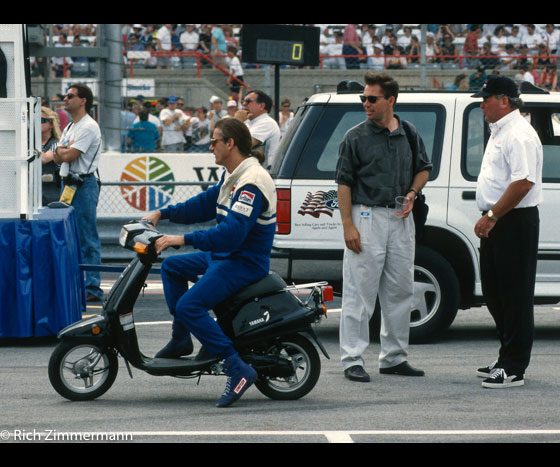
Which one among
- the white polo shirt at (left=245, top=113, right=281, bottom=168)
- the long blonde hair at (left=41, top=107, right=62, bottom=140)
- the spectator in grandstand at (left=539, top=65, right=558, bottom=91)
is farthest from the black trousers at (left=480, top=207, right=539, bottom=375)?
the spectator in grandstand at (left=539, top=65, right=558, bottom=91)

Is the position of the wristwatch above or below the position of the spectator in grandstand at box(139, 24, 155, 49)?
below

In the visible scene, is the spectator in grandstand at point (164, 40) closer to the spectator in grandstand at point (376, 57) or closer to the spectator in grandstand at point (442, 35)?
the spectator in grandstand at point (376, 57)

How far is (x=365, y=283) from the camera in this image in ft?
22.5

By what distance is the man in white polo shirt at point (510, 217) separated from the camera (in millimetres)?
Answer: 6520

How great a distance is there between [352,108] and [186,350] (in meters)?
2.67

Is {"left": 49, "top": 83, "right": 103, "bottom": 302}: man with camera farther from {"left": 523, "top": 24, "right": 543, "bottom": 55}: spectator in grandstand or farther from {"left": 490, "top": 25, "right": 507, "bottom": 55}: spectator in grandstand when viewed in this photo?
{"left": 523, "top": 24, "right": 543, "bottom": 55}: spectator in grandstand

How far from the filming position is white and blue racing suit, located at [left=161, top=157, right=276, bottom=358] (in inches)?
232

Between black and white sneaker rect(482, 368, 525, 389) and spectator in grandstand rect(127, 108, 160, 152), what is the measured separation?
10.4 meters

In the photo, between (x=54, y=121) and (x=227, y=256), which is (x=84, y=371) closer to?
(x=227, y=256)

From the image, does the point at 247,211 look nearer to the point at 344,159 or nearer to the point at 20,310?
the point at 344,159

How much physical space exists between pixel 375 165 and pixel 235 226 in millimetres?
1280

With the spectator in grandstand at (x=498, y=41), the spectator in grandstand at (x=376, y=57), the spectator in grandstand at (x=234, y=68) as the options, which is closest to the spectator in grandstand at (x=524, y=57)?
the spectator in grandstand at (x=498, y=41)

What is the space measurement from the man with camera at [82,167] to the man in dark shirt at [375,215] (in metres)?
3.79

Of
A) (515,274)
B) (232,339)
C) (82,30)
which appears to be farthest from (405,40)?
(232,339)
